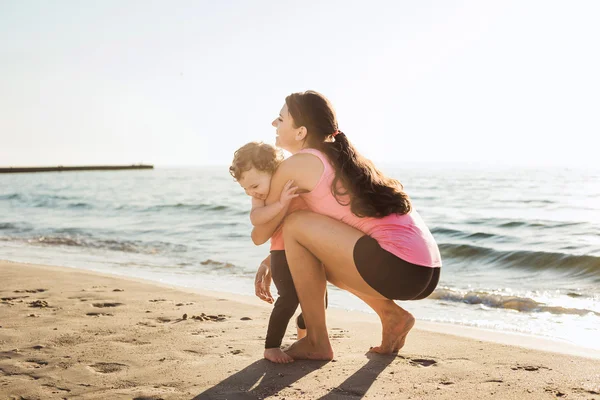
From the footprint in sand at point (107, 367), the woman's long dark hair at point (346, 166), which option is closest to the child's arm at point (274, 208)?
the woman's long dark hair at point (346, 166)

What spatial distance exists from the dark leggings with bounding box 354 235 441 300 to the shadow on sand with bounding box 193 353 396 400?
1.30 ft

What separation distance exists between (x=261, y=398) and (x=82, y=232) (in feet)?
32.3

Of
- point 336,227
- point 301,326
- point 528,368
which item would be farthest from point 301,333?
point 528,368

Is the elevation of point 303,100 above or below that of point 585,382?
above

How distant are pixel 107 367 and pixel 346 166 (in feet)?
4.93

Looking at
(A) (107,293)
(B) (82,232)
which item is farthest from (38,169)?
(A) (107,293)

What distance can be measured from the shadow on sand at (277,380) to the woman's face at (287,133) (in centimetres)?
111

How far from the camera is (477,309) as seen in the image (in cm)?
510

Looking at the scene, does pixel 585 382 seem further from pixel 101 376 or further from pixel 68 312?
pixel 68 312

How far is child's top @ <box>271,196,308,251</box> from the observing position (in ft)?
10.4

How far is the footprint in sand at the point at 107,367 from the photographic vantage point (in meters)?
2.82

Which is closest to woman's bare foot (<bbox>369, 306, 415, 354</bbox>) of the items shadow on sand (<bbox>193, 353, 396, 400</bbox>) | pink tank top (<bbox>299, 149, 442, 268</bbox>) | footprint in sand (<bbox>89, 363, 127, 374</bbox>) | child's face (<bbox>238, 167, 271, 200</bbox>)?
shadow on sand (<bbox>193, 353, 396, 400</bbox>)

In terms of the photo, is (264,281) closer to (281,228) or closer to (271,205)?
(281,228)

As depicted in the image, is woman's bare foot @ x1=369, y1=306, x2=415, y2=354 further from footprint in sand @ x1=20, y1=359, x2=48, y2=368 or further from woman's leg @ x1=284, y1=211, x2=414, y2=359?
footprint in sand @ x1=20, y1=359, x2=48, y2=368
